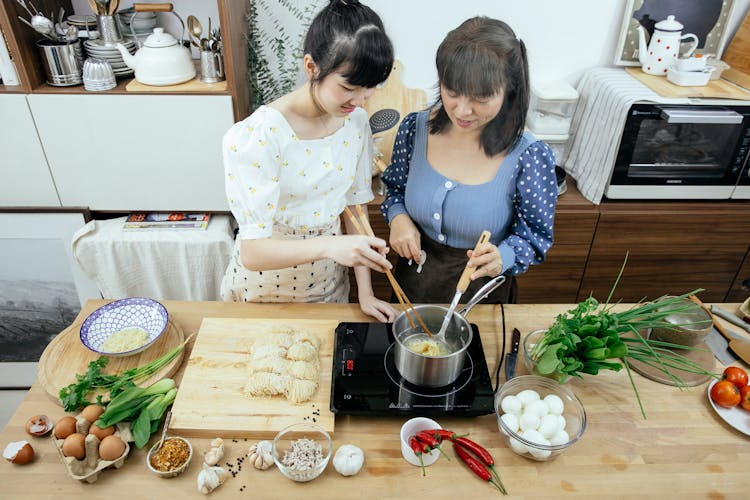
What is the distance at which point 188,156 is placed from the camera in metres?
2.14

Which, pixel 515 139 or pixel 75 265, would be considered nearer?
pixel 515 139

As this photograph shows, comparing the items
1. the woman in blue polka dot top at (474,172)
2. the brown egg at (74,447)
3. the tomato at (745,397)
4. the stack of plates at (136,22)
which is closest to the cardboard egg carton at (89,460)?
the brown egg at (74,447)

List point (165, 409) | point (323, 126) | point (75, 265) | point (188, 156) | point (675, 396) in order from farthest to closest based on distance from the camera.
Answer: point (75, 265) < point (188, 156) < point (323, 126) < point (675, 396) < point (165, 409)

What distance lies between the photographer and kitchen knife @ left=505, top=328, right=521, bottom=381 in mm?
1323

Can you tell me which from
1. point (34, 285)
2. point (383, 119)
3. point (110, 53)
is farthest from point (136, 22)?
point (34, 285)

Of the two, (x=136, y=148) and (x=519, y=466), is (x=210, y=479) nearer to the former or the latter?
(x=519, y=466)

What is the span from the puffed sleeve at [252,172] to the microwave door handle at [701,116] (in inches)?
65.7

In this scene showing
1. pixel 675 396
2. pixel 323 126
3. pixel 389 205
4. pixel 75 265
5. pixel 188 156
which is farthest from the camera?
pixel 75 265

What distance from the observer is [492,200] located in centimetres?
148

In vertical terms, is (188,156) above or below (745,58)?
below

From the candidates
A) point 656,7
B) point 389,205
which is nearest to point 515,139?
point 389,205

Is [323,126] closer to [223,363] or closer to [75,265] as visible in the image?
[223,363]

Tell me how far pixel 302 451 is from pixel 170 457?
10.6 inches

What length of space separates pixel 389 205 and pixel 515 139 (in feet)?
1.40
